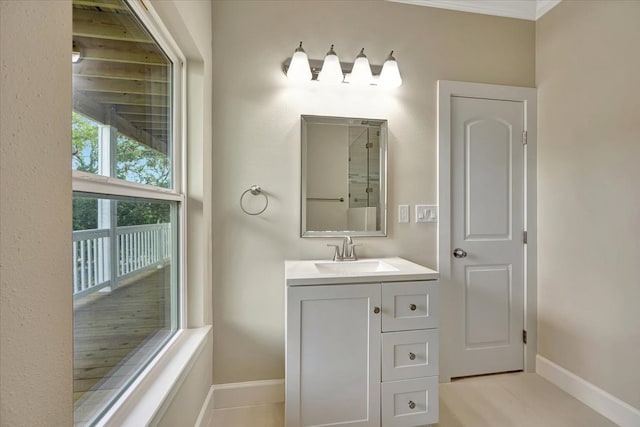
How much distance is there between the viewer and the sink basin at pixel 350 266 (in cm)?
172

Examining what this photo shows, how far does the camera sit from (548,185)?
1.99 meters

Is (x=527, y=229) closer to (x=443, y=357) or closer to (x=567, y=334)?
(x=567, y=334)

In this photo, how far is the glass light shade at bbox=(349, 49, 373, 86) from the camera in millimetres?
1751

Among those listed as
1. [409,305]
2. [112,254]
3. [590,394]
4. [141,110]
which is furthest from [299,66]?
[590,394]

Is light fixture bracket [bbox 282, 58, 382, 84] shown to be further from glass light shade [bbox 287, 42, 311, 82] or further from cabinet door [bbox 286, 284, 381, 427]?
cabinet door [bbox 286, 284, 381, 427]

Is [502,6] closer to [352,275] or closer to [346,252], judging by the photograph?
[346,252]

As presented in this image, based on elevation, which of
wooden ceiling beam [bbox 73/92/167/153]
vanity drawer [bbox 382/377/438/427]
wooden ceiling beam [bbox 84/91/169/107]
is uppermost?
wooden ceiling beam [bbox 84/91/169/107]

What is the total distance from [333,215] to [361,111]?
2.34ft

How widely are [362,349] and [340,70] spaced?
160 cm

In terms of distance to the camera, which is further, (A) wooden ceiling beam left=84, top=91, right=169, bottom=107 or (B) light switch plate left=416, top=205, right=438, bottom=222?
(B) light switch plate left=416, top=205, right=438, bottom=222

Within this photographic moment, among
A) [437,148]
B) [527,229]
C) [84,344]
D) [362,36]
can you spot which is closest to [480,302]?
[527,229]

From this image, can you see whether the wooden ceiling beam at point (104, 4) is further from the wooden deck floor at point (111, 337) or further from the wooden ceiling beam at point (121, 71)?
the wooden deck floor at point (111, 337)

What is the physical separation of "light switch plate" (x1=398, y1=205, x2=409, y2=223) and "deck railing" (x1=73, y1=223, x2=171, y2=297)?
1.42 metres

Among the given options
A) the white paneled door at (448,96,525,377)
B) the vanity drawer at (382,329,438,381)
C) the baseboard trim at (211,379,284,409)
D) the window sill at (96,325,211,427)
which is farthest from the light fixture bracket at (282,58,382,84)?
the baseboard trim at (211,379,284,409)
